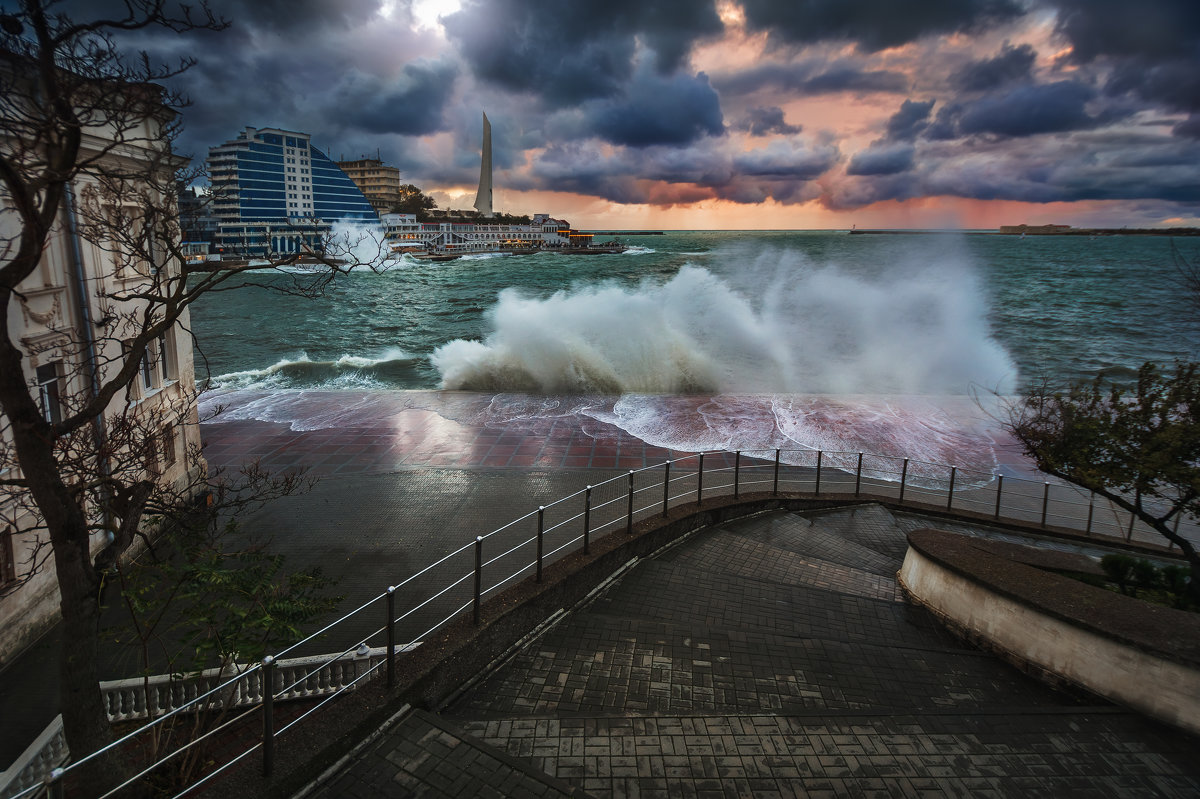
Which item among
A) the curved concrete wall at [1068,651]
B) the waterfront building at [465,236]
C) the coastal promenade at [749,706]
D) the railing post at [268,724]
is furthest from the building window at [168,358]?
the waterfront building at [465,236]

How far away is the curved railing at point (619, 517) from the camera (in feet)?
17.9

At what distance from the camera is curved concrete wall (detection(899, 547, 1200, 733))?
4.87m

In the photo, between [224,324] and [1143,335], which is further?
[224,324]

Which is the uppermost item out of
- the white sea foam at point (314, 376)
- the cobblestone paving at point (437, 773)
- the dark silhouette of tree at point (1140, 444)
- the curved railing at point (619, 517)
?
the dark silhouette of tree at point (1140, 444)

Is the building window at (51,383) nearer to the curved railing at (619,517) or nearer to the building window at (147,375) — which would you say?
the building window at (147,375)

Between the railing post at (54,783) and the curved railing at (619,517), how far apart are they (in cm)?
104

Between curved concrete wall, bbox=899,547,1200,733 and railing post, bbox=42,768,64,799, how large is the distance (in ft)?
22.3

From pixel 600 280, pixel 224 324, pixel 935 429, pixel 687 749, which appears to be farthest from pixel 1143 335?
pixel 224 324

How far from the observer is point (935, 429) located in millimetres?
16297

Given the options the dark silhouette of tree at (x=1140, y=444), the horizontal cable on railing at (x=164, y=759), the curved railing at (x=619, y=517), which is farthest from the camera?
the dark silhouette of tree at (x=1140, y=444)

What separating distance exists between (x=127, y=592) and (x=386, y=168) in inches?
6938

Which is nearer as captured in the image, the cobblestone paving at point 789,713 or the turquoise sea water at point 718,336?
the cobblestone paving at point 789,713

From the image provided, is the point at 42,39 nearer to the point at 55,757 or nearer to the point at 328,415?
the point at 55,757

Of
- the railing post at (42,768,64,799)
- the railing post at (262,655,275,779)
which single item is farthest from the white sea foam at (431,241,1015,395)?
the railing post at (42,768,64,799)
